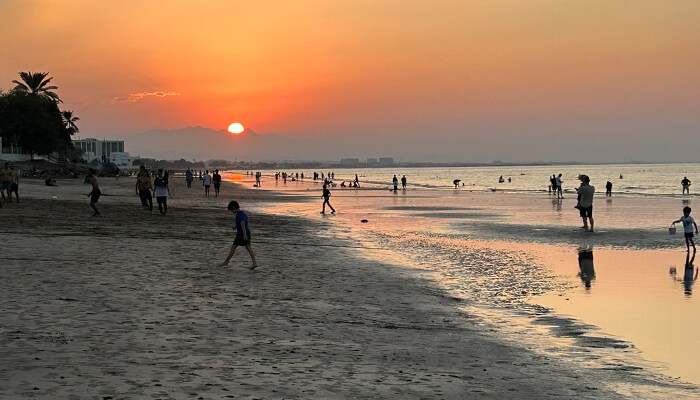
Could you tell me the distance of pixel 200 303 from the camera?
10.2m

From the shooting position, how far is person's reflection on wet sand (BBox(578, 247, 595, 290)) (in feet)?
46.9

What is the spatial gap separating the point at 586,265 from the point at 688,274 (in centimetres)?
239

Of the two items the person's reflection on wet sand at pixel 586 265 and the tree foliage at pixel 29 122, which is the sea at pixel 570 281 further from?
the tree foliage at pixel 29 122

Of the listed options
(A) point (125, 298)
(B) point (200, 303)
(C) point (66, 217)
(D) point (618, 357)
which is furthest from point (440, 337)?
(C) point (66, 217)

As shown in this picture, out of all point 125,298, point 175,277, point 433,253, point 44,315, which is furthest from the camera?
Result: point 433,253

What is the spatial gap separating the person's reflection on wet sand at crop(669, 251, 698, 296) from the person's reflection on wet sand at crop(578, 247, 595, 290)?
1.76 metres

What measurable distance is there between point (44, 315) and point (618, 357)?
292 inches

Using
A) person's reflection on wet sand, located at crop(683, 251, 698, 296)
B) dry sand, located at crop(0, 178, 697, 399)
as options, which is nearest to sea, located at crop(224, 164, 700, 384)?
person's reflection on wet sand, located at crop(683, 251, 698, 296)

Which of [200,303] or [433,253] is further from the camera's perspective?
[433,253]

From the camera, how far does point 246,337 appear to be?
324 inches

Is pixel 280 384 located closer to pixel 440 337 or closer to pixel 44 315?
pixel 440 337

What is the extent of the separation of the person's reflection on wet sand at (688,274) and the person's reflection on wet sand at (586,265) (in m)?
1.76

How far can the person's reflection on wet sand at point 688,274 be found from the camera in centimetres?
1292

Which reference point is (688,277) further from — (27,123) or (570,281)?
(27,123)
